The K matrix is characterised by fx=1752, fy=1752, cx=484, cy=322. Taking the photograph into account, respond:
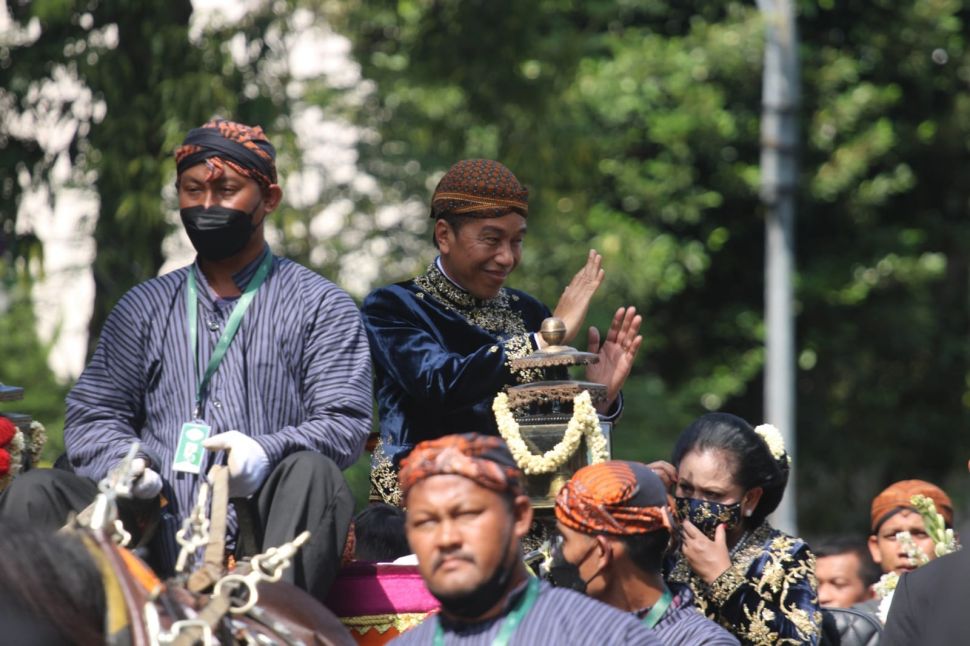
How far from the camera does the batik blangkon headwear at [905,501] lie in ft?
26.0

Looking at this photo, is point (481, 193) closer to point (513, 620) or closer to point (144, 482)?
point (144, 482)

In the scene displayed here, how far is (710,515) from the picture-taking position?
584 centimetres

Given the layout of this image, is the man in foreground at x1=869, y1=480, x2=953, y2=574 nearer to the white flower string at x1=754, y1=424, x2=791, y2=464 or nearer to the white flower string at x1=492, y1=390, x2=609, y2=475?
the white flower string at x1=754, y1=424, x2=791, y2=464

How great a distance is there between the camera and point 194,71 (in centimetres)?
1006

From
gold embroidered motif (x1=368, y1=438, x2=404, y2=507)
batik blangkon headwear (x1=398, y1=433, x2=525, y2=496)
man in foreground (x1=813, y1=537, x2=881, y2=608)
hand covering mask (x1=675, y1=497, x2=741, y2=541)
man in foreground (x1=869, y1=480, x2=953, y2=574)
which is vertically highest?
batik blangkon headwear (x1=398, y1=433, x2=525, y2=496)

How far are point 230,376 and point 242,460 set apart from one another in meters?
→ 0.52

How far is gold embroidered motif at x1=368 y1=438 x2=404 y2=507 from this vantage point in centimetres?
616

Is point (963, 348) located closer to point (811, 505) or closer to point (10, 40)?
point (811, 505)

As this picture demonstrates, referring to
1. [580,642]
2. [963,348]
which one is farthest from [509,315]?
[963,348]

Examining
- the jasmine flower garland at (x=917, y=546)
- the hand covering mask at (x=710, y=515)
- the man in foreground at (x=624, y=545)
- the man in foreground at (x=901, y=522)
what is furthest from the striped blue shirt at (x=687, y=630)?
the man in foreground at (x=901, y=522)

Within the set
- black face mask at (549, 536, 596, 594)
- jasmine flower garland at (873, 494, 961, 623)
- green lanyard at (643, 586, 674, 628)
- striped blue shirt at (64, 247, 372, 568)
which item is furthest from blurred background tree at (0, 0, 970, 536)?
green lanyard at (643, 586, 674, 628)

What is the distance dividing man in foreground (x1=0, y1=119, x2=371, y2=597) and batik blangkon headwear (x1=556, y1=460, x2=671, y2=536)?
2.19ft

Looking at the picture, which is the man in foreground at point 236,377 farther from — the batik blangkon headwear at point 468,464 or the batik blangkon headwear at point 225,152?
the batik blangkon headwear at point 468,464

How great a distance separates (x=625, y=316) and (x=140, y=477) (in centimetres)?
204
